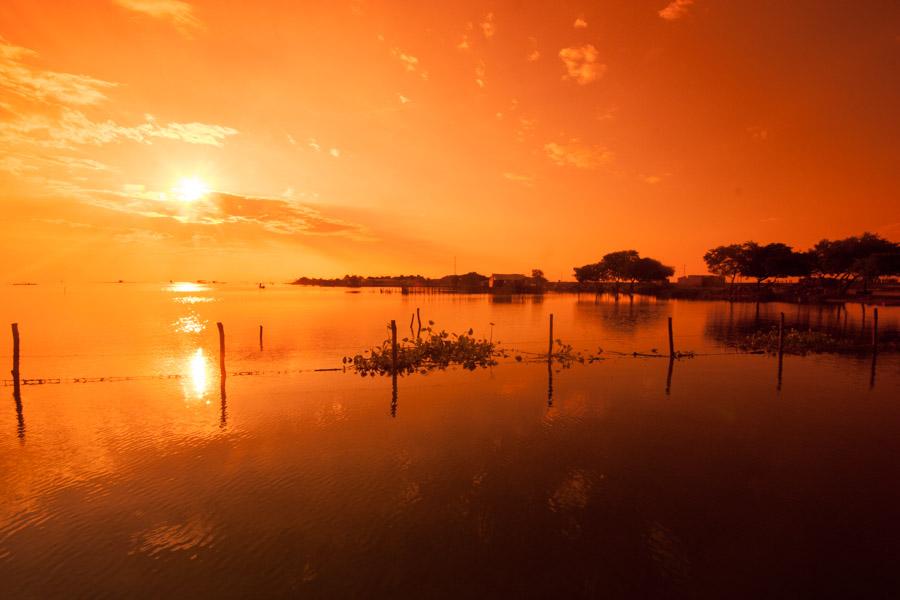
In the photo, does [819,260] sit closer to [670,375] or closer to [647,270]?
[647,270]

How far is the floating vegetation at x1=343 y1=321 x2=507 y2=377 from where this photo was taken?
24.9m

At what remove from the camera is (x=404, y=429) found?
15188 millimetres

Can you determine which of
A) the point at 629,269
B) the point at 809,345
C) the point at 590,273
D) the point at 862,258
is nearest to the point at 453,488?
the point at 809,345

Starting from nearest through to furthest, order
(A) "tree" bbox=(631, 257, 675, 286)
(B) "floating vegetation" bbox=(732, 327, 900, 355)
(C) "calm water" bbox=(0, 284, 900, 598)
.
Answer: (C) "calm water" bbox=(0, 284, 900, 598)
(B) "floating vegetation" bbox=(732, 327, 900, 355)
(A) "tree" bbox=(631, 257, 675, 286)

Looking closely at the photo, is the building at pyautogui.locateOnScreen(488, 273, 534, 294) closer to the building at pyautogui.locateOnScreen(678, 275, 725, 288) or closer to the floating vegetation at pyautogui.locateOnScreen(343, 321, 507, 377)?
the building at pyautogui.locateOnScreen(678, 275, 725, 288)

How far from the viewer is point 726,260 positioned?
108000 millimetres

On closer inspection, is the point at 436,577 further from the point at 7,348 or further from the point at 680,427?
the point at 7,348

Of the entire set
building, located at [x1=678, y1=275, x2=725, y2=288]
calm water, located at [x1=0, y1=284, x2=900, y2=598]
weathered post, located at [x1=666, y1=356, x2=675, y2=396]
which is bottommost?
calm water, located at [x1=0, y1=284, x2=900, y2=598]

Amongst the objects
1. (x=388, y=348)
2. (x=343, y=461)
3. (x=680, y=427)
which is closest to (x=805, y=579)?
(x=680, y=427)

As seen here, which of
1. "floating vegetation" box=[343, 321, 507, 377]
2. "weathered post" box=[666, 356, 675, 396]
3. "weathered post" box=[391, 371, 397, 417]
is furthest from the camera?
"floating vegetation" box=[343, 321, 507, 377]

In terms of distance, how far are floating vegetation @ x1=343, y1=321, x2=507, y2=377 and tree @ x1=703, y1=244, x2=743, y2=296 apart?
328ft

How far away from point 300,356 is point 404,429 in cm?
1828

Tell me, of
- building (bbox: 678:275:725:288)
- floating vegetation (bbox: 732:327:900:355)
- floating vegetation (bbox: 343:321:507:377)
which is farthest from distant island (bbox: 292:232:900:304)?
floating vegetation (bbox: 343:321:507:377)

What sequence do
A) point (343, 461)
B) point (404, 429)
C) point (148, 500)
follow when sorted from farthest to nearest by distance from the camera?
point (404, 429), point (343, 461), point (148, 500)
